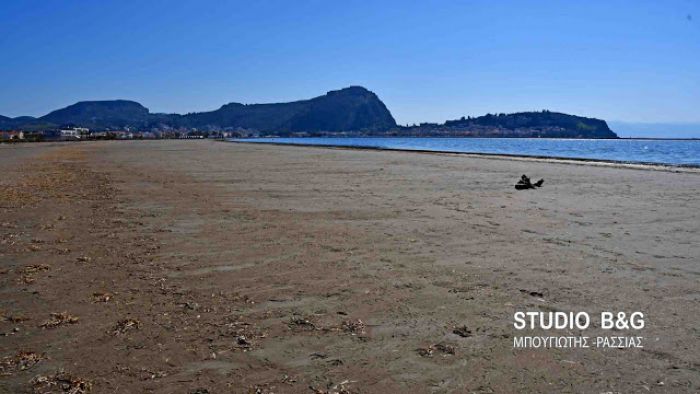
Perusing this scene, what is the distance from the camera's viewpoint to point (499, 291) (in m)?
5.87

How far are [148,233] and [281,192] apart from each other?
729 cm

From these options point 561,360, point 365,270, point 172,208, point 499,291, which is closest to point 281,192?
point 172,208

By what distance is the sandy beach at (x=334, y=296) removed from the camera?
3828 millimetres

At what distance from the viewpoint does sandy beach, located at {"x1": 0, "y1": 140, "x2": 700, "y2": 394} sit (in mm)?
3828

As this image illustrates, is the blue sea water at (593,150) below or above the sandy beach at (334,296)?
above

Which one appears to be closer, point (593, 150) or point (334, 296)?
point (334, 296)

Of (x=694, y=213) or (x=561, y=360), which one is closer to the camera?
(x=561, y=360)

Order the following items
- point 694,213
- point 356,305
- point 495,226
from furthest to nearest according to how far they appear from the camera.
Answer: point 694,213, point 495,226, point 356,305

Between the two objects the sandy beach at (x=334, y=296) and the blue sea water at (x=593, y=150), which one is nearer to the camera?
the sandy beach at (x=334, y=296)

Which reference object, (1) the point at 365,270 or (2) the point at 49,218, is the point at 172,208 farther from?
(1) the point at 365,270

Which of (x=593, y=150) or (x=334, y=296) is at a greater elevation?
(x=593, y=150)

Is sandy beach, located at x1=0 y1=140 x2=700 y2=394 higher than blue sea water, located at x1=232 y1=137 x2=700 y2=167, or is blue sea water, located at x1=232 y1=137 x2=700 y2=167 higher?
blue sea water, located at x1=232 y1=137 x2=700 y2=167

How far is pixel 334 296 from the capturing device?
18.6 feet

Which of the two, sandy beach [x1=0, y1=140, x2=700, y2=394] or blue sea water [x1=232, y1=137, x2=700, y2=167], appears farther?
blue sea water [x1=232, y1=137, x2=700, y2=167]
